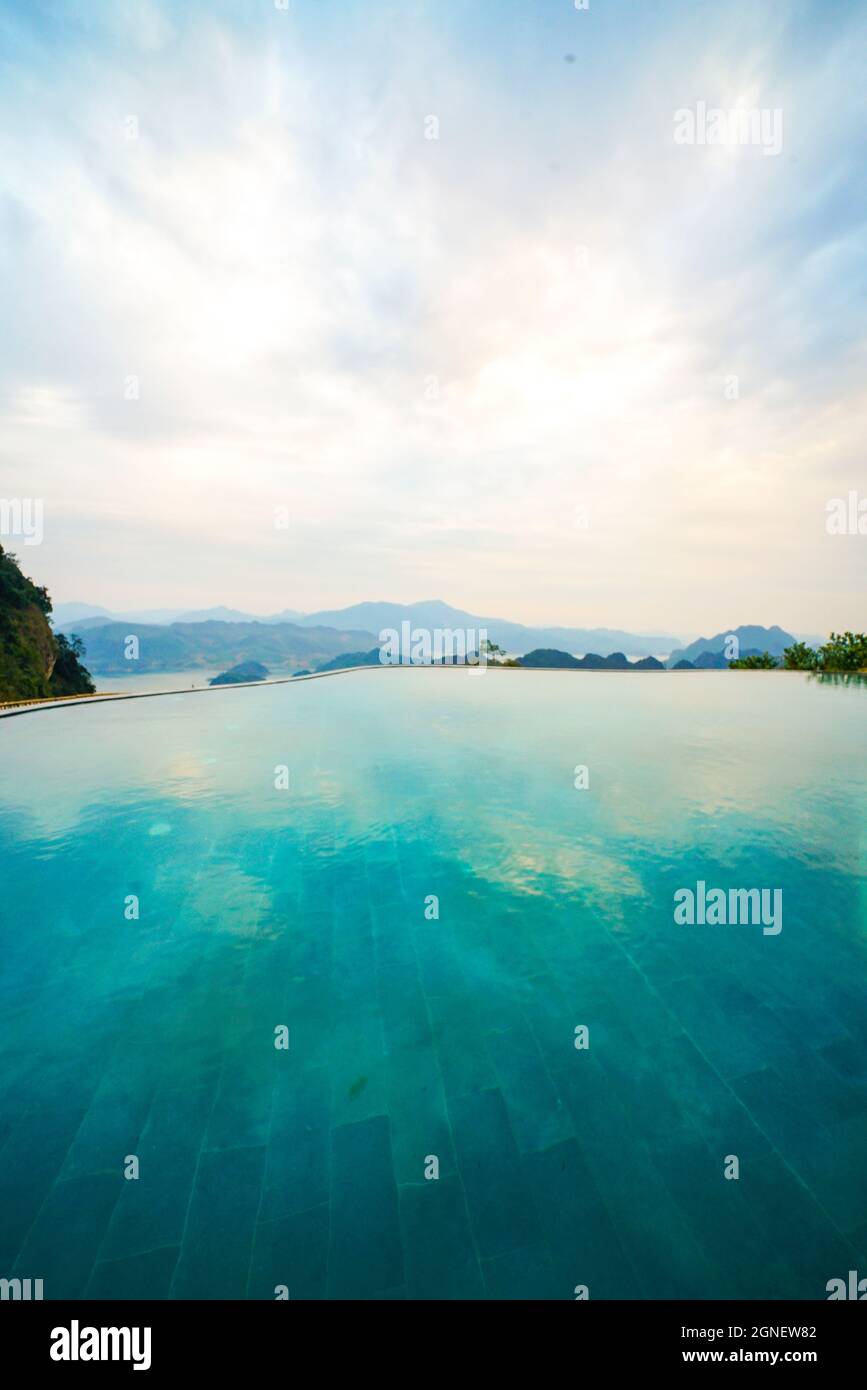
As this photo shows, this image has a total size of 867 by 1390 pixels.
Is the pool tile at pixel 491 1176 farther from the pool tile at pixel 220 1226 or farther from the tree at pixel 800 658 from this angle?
the tree at pixel 800 658

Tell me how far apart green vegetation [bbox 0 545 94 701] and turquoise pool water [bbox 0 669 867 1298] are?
28.9 metres

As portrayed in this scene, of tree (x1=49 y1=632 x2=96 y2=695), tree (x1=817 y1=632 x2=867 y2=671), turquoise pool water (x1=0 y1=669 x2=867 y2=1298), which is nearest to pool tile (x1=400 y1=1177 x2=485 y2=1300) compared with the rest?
turquoise pool water (x1=0 y1=669 x2=867 y2=1298)

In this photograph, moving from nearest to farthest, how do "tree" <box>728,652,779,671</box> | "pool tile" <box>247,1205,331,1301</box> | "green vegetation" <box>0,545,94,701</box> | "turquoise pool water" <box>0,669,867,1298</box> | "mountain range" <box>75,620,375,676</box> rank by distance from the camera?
"pool tile" <box>247,1205,331,1301</box> < "turquoise pool water" <box>0,669,867,1298</box> < "tree" <box>728,652,779,671</box> < "green vegetation" <box>0,545,94,701</box> < "mountain range" <box>75,620,375,676</box>

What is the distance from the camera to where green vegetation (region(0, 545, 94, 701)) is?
29.6 metres

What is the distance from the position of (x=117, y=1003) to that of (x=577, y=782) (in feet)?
21.8

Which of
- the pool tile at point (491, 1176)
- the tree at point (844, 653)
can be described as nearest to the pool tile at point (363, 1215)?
the pool tile at point (491, 1176)

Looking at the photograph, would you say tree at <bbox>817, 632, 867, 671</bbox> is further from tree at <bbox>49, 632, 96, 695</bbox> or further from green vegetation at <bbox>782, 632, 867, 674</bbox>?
tree at <bbox>49, 632, 96, 695</bbox>

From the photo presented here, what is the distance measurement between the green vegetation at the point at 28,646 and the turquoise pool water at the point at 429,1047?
2892 cm

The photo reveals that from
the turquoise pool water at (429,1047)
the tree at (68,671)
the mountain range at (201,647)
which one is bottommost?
the turquoise pool water at (429,1047)

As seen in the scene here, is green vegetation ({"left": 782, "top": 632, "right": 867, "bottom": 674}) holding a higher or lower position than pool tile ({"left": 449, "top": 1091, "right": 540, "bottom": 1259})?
higher

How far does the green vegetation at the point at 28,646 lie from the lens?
29.6 m

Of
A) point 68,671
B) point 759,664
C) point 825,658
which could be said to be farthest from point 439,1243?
point 68,671

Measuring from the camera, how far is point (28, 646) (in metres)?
31.8

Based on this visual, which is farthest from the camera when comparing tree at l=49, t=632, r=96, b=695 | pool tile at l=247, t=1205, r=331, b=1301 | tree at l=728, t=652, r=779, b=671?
tree at l=49, t=632, r=96, b=695
